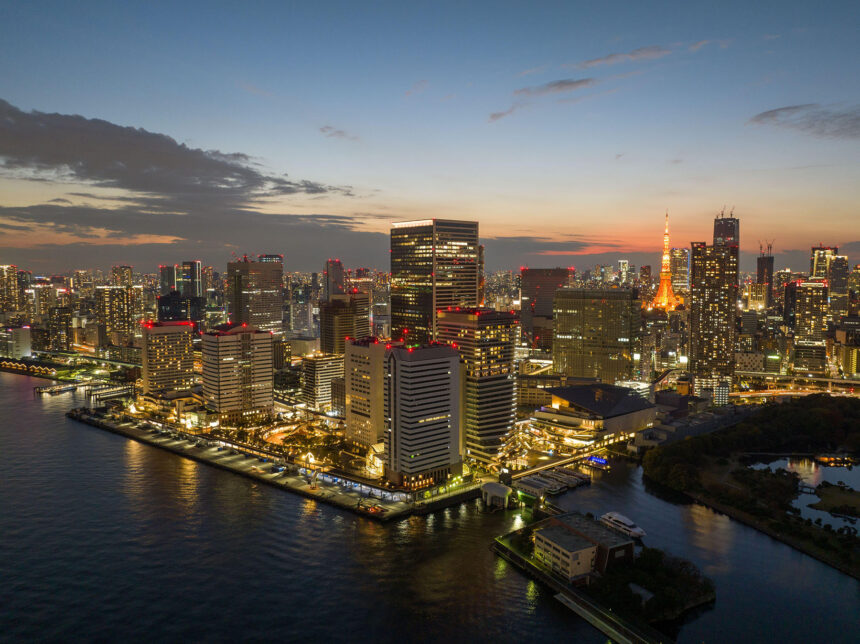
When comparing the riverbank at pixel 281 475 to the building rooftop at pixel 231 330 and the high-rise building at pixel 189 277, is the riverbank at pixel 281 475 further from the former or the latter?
the high-rise building at pixel 189 277

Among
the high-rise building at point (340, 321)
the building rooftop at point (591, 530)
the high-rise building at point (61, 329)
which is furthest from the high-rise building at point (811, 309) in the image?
the high-rise building at point (61, 329)

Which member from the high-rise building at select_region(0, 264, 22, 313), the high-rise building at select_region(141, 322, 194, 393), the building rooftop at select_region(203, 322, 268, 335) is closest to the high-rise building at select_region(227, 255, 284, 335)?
the high-rise building at select_region(141, 322, 194, 393)

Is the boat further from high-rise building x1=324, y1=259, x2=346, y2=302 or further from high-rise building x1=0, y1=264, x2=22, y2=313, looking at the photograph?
high-rise building x1=0, y1=264, x2=22, y2=313

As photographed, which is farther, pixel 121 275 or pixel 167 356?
pixel 121 275

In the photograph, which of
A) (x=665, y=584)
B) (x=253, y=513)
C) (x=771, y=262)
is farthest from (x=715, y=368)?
(x=771, y=262)

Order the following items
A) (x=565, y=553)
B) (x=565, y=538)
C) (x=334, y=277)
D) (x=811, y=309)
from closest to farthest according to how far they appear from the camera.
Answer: (x=565, y=553)
(x=565, y=538)
(x=811, y=309)
(x=334, y=277)

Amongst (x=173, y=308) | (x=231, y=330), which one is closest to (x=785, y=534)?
(x=231, y=330)

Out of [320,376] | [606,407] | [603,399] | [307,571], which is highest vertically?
[320,376]

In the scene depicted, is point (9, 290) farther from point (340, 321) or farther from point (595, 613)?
point (595, 613)
